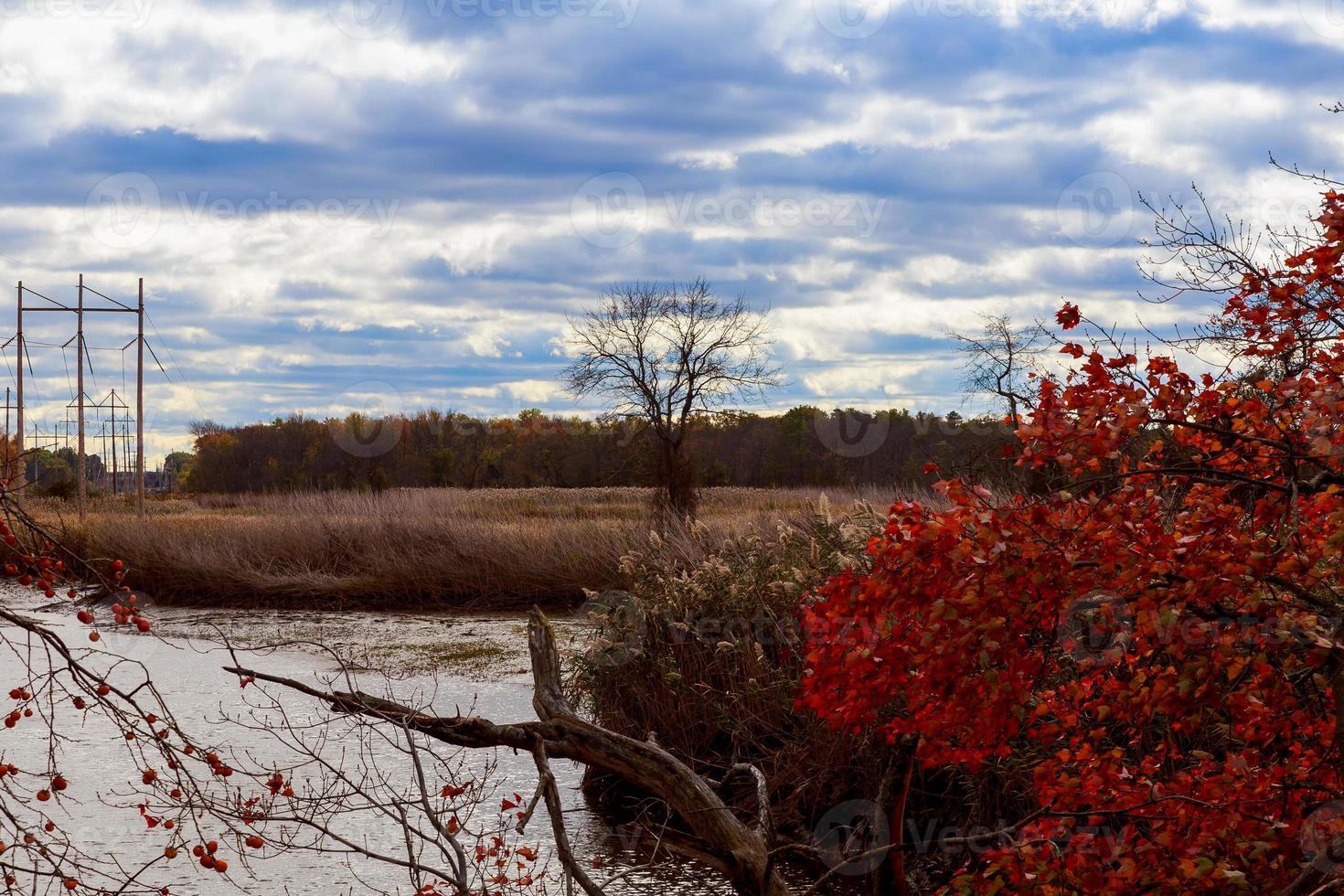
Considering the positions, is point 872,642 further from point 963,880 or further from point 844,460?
point 844,460

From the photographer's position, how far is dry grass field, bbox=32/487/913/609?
67.3 ft

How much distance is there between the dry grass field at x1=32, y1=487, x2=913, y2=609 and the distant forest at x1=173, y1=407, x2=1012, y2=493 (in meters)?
27.4

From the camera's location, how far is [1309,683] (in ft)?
14.9

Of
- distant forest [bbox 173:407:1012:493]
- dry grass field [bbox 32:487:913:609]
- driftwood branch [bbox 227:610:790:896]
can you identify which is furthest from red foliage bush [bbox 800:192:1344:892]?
distant forest [bbox 173:407:1012:493]

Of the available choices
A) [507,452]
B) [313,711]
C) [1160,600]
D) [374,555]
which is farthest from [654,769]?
[507,452]

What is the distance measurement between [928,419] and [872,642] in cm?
5232

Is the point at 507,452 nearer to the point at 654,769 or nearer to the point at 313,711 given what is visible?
the point at 313,711

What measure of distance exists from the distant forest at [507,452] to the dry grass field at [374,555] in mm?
27384

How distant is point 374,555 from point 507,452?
37292 millimetres

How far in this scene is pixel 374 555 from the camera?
22266 mm

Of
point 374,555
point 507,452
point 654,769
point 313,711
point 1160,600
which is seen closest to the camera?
point 1160,600

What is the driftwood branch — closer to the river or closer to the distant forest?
the river

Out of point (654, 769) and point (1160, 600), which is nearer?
point (1160, 600)

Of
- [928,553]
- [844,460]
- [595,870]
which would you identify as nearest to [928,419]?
[844,460]
